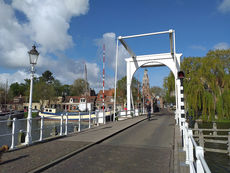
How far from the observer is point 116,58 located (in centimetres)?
1994

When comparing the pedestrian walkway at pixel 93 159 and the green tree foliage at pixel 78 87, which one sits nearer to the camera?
the pedestrian walkway at pixel 93 159

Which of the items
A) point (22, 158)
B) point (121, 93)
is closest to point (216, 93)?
point (22, 158)

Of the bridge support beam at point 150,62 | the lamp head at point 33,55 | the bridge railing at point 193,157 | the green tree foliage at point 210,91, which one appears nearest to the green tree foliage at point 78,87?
the bridge support beam at point 150,62

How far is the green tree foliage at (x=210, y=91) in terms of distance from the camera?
18.9 metres

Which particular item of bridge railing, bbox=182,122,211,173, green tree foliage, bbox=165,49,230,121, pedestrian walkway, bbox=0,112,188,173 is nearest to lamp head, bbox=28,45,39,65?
pedestrian walkway, bbox=0,112,188,173

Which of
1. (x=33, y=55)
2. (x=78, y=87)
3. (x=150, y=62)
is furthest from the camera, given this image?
(x=78, y=87)

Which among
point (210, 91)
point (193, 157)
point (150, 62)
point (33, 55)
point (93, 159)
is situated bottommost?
point (93, 159)

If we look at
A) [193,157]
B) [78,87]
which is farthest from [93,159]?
[78,87]

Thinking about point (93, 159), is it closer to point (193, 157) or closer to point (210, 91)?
point (193, 157)

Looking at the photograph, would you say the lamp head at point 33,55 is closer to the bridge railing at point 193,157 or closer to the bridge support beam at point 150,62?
the bridge railing at point 193,157

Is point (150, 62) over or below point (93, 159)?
over

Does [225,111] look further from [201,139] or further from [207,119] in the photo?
[201,139]

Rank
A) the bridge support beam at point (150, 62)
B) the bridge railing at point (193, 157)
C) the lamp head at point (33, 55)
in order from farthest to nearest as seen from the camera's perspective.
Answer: the bridge support beam at point (150, 62) < the lamp head at point (33, 55) < the bridge railing at point (193, 157)

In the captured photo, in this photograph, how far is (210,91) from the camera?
20375 mm
